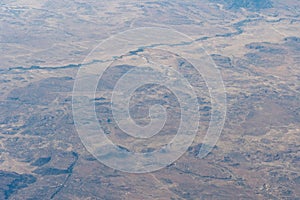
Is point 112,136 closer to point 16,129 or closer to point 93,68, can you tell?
point 16,129

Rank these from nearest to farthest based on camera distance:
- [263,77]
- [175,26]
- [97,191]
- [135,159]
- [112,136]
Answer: [97,191] → [135,159] → [112,136] → [263,77] → [175,26]

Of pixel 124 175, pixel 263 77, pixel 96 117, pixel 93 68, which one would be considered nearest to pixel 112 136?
pixel 96 117

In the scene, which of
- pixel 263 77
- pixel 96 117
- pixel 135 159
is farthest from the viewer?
pixel 263 77

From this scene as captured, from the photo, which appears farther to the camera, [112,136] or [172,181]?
[112,136]

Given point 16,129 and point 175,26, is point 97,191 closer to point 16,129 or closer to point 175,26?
point 16,129

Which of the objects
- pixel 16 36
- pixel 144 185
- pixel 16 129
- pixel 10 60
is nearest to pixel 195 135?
pixel 144 185

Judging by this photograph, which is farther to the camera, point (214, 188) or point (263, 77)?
point (263, 77)
